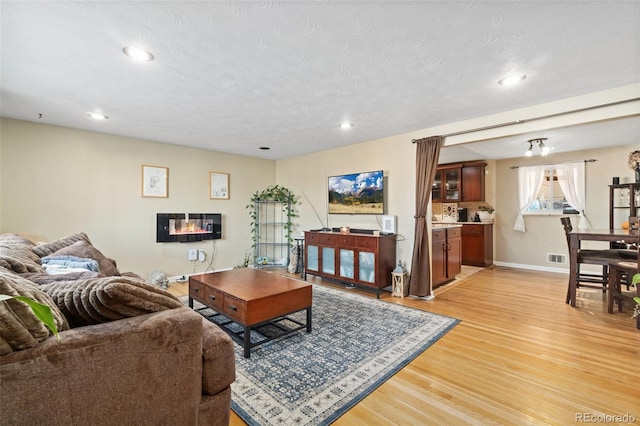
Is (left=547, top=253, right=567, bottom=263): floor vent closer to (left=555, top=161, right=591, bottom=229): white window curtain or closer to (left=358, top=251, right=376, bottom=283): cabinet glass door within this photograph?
(left=555, top=161, right=591, bottom=229): white window curtain

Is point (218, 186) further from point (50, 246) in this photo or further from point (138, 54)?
point (138, 54)

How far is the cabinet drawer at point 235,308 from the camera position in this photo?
7.65 ft

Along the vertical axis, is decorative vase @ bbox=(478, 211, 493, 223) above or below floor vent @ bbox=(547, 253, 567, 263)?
above

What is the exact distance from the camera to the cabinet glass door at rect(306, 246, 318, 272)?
480 centimetres

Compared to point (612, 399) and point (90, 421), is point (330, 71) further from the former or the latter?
point (612, 399)

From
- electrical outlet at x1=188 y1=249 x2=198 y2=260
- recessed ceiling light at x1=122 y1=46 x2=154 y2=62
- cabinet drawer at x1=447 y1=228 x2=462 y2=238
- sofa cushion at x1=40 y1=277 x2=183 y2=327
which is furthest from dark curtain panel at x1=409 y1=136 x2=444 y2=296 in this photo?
electrical outlet at x1=188 y1=249 x2=198 y2=260

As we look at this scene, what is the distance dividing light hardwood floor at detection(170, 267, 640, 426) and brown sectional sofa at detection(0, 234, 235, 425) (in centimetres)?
63

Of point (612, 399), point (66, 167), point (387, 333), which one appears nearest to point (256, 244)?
point (66, 167)

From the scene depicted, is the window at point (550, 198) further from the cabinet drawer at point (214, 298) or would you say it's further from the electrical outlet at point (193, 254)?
the electrical outlet at point (193, 254)

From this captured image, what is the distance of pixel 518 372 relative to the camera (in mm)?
2080

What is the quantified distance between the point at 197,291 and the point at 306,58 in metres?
2.49

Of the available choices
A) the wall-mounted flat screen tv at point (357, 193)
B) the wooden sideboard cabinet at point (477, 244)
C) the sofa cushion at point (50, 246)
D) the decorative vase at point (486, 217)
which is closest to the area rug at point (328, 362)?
the wall-mounted flat screen tv at point (357, 193)

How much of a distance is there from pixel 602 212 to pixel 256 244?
21.3ft

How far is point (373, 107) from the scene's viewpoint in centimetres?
312
